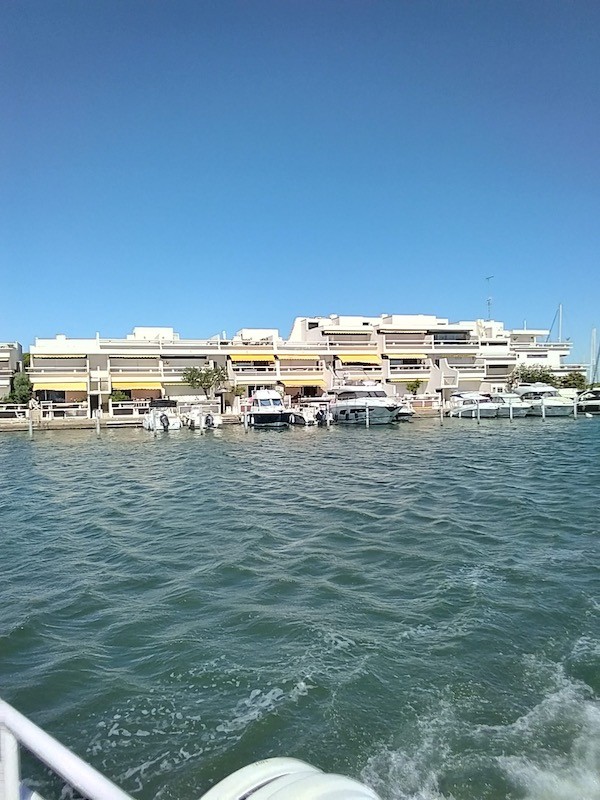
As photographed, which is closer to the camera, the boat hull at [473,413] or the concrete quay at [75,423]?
the concrete quay at [75,423]

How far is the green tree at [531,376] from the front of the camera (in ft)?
203

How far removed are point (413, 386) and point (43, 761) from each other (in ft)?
187

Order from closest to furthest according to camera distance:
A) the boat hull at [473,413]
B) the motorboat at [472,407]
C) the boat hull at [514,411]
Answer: the motorboat at [472,407] < the boat hull at [473,413] < the boat hull at [514,411]

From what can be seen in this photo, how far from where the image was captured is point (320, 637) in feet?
21.9

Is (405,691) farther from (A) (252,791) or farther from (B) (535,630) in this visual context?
(A) (252,791)

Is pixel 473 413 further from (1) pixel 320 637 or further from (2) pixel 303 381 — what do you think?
(1) pixel 320 637

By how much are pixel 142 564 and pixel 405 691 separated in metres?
5.74

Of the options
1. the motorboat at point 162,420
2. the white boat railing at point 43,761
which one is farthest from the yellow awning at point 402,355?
the white boat railing at point 43,761

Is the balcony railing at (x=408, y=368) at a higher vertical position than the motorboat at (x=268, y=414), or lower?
higher

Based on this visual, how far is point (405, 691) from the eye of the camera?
5492 mm

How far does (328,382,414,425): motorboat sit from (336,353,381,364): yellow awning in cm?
1245

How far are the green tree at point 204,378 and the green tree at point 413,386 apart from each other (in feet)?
60.6

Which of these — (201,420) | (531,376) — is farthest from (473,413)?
(201,420)

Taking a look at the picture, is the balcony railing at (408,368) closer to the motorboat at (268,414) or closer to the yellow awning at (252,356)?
the yellow awning at (252,356)
